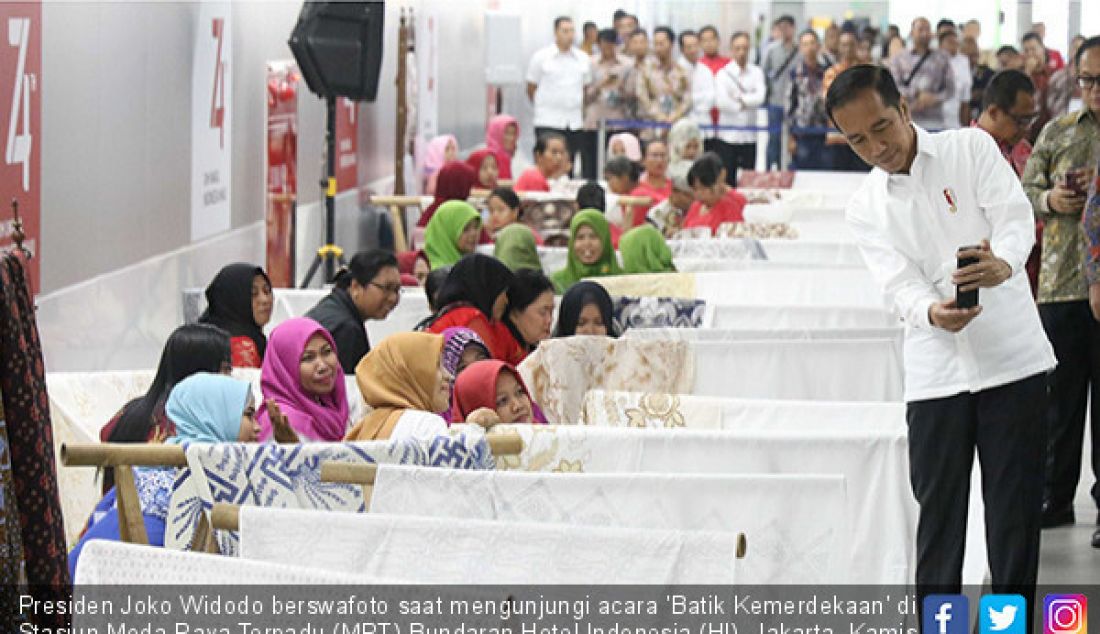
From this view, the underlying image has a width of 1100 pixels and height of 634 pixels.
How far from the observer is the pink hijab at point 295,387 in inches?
179

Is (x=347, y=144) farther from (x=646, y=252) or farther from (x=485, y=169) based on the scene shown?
(x=646, y=252)

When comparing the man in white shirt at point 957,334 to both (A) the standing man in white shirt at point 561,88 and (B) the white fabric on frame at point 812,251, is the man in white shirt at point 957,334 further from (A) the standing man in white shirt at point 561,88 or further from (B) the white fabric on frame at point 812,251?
(A) the standing man in white shirt at point 561,88

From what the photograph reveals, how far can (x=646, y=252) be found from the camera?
24.0 feet

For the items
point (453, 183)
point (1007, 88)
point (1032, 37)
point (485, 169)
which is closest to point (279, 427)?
point (1007, 88)

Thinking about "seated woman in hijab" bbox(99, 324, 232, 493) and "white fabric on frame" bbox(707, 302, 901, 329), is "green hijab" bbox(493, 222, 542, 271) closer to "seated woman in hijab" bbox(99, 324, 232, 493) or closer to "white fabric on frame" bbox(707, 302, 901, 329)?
"white fabric on frame" bbox(707, 302, 901, 329)

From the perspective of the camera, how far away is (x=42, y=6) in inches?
217

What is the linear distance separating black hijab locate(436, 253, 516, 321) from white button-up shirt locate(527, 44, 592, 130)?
9497 millimetres

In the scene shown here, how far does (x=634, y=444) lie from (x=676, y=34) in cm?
1582

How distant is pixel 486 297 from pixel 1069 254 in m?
1.85

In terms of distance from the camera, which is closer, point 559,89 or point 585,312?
point 585,312

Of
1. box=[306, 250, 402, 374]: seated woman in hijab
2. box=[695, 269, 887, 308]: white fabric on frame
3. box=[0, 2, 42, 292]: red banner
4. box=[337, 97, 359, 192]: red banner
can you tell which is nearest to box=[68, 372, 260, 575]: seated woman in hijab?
box=[0, 2, 42, 292]: red banner

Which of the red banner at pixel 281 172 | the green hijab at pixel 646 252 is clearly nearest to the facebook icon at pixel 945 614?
the green hijab at pixel 646 252

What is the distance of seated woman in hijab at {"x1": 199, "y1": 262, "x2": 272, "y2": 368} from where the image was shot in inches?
222

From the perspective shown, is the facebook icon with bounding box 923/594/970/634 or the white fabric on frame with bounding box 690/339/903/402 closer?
the facebook icon with bounding box 923/594/970/634
